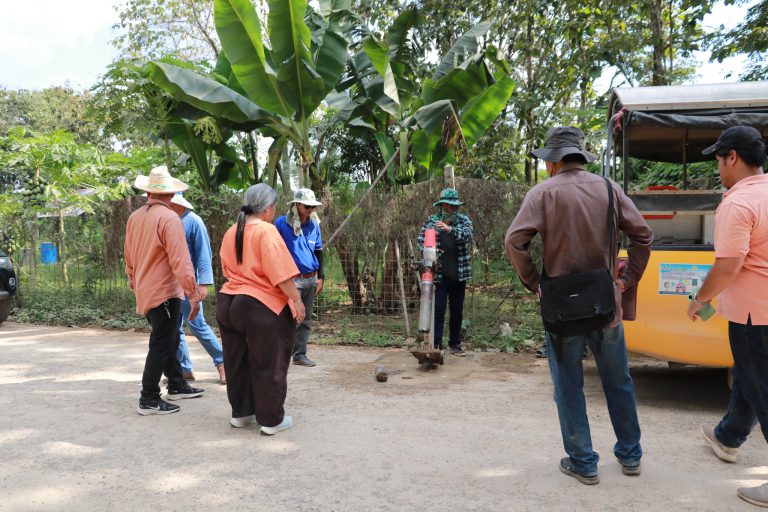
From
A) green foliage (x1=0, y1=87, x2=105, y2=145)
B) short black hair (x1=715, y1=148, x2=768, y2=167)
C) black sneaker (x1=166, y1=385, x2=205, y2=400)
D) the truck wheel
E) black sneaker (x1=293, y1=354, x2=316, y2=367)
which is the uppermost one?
green foliage (x1=0, y1=87, x2=105, y2=145)

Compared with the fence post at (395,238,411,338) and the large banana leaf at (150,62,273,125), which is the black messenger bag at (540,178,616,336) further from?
the large banana leaf at (150,62,273,125)

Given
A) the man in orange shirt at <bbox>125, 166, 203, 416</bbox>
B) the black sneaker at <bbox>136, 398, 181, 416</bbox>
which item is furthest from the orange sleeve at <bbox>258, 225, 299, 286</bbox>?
the black sneaker at <bbox>136, 398, 181, 416</bbox>

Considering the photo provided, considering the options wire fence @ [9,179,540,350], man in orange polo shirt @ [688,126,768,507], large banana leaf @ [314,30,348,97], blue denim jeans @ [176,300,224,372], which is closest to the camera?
man in orange polo shirt @ [688,126,768,507]

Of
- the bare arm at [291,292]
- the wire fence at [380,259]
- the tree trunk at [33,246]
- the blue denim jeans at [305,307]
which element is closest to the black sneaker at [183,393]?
the blue denim jeans at [305,307]

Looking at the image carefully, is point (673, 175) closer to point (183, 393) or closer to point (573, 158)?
point (573, 158)

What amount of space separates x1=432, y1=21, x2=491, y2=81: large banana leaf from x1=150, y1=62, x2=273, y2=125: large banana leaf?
3.03 meters

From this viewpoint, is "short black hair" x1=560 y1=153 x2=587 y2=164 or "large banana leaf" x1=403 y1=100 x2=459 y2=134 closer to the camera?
"short black hair" x1=560 y1=153 x2=587 y2=164

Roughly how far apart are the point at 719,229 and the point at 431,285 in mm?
3375

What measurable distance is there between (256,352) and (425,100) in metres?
6.15

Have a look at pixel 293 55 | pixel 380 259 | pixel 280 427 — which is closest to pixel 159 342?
pixel 280 427

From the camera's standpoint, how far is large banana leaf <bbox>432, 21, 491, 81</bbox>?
385 inches

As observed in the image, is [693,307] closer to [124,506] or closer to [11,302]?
[124,506]

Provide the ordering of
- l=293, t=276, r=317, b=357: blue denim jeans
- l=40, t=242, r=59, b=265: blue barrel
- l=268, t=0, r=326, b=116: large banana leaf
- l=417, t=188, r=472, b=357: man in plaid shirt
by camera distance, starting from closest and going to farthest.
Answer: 1. l=293, t=276, r=317, b=357: blue denim jeans
2. l=417, t=188, r=472, b=357: man in plaid shirt
3. l=268, t=0, r=326, b=116: large banana leaf
4. l=40, t=242, r=59, b=265: blue barrel

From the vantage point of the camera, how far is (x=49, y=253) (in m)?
10.5
